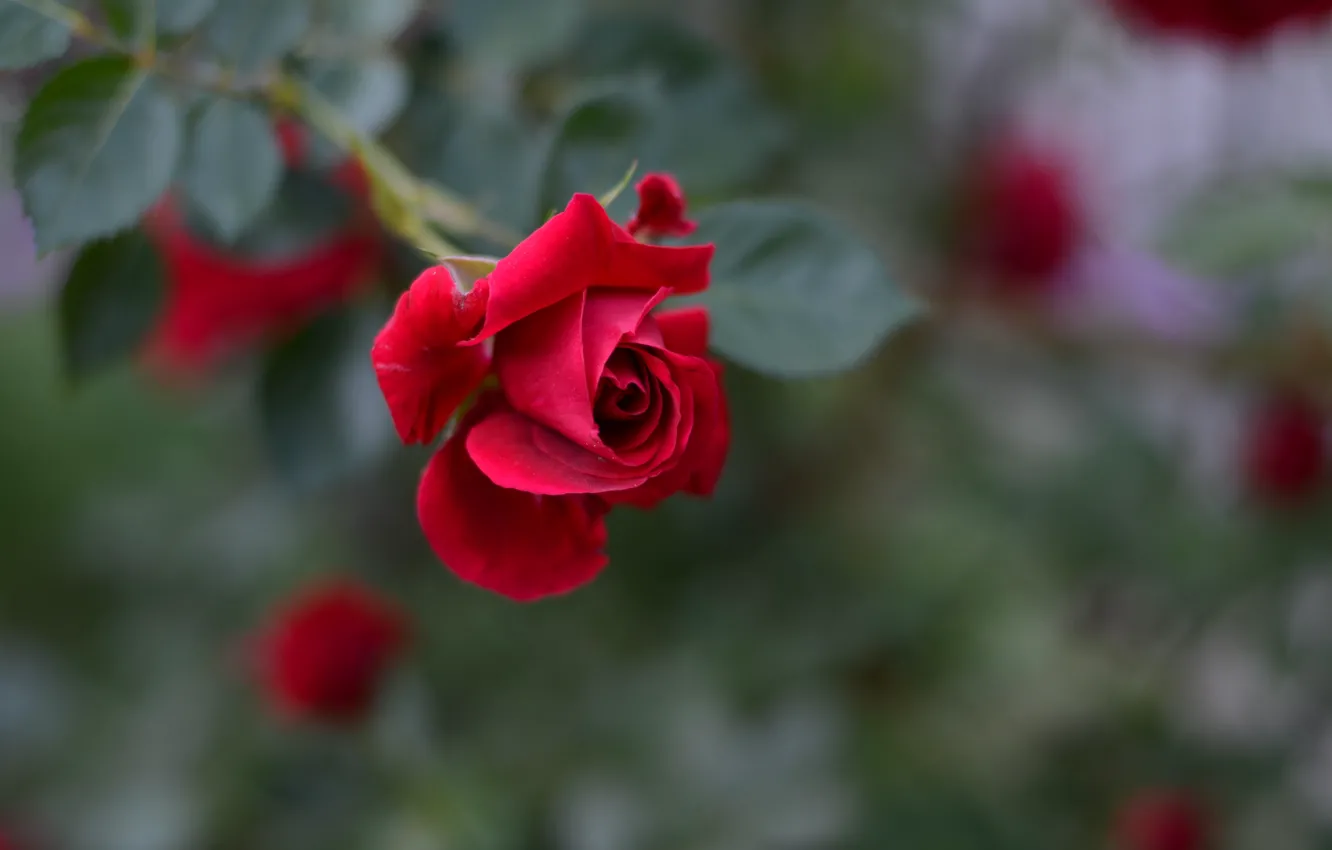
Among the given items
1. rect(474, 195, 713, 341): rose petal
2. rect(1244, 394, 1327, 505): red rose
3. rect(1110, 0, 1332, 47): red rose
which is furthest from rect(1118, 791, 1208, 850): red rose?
rect(474, 195, 713, 341): rose petal

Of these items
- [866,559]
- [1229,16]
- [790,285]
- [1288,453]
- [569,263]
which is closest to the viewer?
[569,263]

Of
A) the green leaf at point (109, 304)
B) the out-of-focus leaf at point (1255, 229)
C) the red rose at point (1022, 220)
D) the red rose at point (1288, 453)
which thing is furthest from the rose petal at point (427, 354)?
the red rose at point (1022, 220)

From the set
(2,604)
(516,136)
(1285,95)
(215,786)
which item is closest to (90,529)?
(2,604)

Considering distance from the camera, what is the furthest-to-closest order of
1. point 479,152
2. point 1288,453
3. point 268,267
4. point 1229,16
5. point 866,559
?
point 866,559, point 1288,453, point 1229,16, point 268,267, point 479,152

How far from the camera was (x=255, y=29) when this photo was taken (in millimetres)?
458

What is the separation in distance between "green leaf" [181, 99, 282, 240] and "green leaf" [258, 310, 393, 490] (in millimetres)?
170

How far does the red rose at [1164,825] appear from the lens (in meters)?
0.94

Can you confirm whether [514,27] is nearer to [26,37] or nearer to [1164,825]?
[26,37]

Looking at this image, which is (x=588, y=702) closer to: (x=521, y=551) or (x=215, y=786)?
(x=215, y=786)

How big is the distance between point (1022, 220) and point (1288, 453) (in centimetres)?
36

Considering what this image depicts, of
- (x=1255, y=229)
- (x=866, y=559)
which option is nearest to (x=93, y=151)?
(x=1255, y=229)

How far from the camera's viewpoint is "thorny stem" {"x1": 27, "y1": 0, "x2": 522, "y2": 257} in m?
0.41

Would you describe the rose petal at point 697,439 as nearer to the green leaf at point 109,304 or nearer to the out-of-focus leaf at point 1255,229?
the green leaf at point 109,304

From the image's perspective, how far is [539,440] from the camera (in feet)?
1.09
